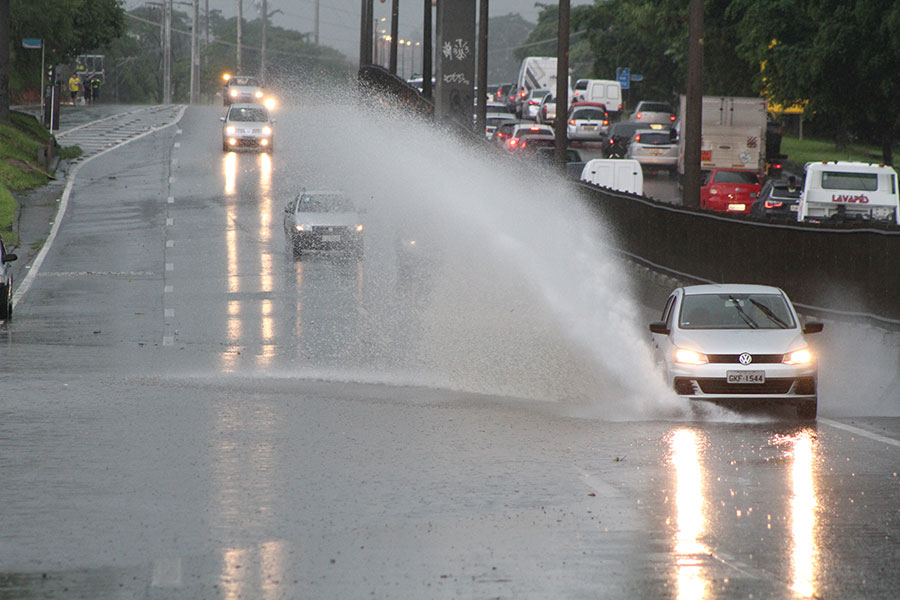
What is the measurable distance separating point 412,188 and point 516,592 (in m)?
39.3

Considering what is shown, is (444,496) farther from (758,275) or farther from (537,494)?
(758,275)

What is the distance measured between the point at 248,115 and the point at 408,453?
148 feet

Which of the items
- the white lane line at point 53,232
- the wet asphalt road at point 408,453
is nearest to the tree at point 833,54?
the wet asphalt road at point 408,453

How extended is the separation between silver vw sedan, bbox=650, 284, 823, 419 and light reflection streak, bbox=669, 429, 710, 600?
4.33 feet

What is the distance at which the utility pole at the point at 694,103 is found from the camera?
1145 inches

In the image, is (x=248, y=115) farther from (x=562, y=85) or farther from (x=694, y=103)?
(x=694, y=103)

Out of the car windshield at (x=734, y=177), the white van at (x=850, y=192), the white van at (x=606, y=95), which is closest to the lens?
the white van at (x=850, y=192)

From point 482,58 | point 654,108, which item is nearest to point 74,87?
point 654,108

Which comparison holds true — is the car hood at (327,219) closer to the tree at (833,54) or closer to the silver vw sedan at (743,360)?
the tree at (833,54)

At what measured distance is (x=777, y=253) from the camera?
23.7 m

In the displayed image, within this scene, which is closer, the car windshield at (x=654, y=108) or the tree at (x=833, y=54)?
the tree at (x=833, y=54)

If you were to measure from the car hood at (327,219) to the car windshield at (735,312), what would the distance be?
18.9 metres

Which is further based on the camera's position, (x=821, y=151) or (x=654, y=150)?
(x=821, y=151)

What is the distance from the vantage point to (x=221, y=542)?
9062 millimetres
